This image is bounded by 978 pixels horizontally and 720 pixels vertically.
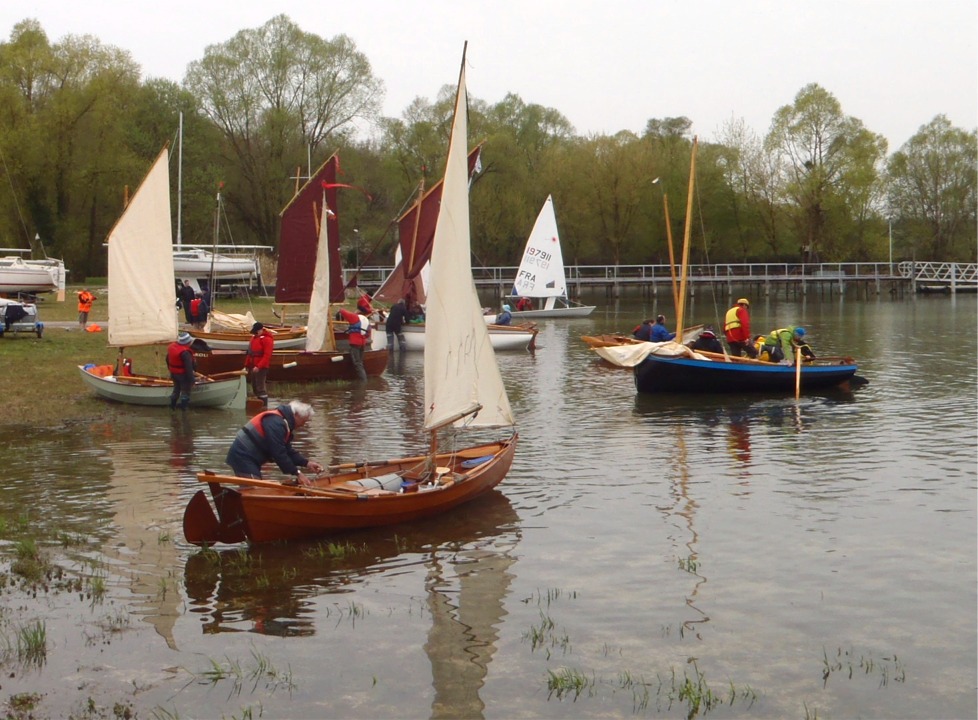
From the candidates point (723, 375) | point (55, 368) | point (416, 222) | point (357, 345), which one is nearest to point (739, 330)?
point (723, 375)

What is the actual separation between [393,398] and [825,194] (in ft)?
229

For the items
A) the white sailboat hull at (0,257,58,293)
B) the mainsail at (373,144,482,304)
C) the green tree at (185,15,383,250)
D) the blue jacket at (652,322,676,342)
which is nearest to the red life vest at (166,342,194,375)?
the mainsail at (373,144,482,304)

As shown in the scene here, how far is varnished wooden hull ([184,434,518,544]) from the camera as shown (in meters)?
14.4

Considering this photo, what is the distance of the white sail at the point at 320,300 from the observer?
108ft

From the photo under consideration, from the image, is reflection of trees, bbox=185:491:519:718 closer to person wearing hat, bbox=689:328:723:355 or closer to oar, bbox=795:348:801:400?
oar, bbox=795:348:801:400

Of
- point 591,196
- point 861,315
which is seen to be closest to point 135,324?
point 861,315

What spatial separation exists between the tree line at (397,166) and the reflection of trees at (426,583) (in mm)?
48757

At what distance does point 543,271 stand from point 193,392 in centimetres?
4233

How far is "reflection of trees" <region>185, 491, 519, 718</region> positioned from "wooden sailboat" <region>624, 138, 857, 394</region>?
1400cm

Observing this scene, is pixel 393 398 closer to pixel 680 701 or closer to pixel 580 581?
pixel 580 581

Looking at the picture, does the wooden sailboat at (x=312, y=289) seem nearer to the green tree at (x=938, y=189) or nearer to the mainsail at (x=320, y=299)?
the mainsail at (x=320, y=299)

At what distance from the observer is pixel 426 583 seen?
45.7ft

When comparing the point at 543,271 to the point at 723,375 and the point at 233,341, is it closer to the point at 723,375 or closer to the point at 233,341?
the point at 233,341

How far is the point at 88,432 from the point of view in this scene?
23547 millimetres
